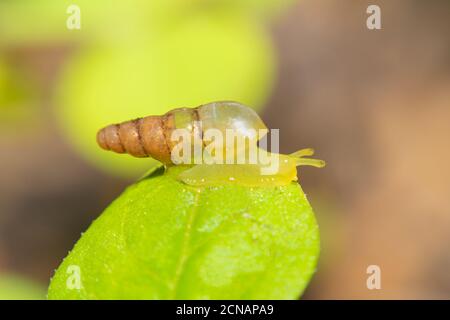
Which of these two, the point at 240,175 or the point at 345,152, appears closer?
the point at 240,175

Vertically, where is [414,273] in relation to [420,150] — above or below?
below

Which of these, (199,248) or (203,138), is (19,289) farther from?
(199,248)

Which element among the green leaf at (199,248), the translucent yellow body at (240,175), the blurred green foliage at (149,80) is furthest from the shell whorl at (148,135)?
the blurred green foliage at (149,80)

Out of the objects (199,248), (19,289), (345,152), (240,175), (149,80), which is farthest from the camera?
(345,152)

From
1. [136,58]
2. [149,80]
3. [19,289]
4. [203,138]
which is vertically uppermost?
[136,58]

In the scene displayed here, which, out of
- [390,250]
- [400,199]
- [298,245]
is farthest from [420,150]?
[298,245]

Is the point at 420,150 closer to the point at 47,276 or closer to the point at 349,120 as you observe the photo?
the point at 349,120

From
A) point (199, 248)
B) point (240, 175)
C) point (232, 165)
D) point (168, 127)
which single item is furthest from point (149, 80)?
point (199, 248)
